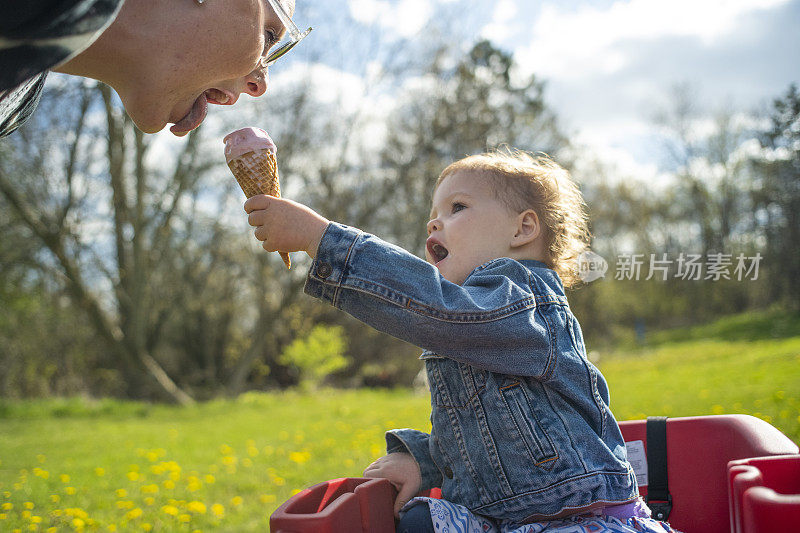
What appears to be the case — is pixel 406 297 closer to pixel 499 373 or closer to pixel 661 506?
pixel 499 373

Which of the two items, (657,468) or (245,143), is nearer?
(245,143)

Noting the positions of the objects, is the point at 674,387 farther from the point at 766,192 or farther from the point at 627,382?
the point at 766,192

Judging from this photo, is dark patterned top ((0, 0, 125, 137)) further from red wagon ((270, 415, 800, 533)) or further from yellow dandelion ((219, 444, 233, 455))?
yellow dandelion ((219, 444, 233, 455))

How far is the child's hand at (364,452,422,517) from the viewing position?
170cm

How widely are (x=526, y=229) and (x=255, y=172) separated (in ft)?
2.37

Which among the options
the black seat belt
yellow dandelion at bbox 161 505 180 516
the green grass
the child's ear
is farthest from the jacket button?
yellow dandelion at bbox 161 505 180 516

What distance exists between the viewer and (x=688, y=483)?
1.93m

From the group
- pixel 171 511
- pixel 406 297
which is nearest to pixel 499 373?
pixel 406 297

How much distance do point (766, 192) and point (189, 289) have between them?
36.1ft

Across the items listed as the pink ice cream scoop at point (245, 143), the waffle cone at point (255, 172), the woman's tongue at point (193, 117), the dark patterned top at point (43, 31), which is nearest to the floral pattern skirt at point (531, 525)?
the waffle cone at point (255, 172)

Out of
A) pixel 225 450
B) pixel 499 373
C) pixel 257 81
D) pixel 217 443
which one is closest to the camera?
pixel 499 373

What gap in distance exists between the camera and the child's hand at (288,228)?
1.40 m

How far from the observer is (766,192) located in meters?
11.0

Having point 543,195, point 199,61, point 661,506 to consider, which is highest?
point 199,61
